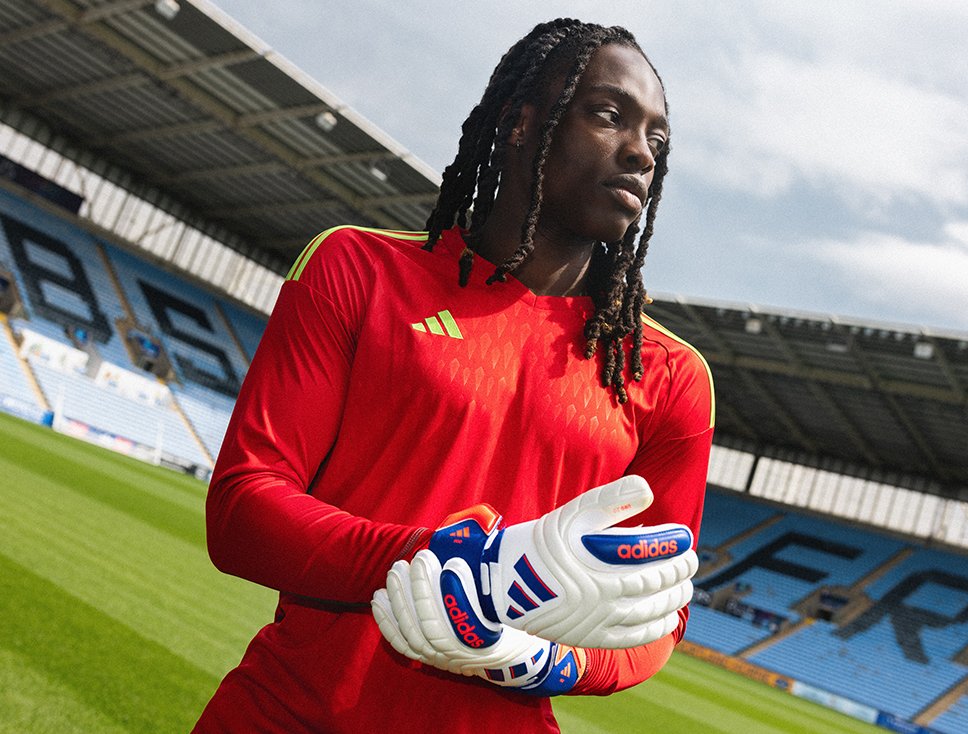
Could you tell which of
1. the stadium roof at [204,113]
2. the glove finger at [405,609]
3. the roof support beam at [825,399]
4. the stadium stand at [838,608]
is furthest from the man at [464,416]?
the stadium stand at [838,608]

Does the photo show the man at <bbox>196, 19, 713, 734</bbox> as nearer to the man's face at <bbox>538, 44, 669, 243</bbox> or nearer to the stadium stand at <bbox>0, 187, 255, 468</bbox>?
the man's face at <bbox>538, 44, 669, 243</bbox>

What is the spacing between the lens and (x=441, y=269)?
1.94 metres

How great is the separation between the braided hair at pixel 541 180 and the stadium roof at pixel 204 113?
57.7 ft

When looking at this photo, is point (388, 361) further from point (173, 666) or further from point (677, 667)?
point (677, 667)

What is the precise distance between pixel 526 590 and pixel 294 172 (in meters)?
25.2

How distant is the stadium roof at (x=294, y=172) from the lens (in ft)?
67.3

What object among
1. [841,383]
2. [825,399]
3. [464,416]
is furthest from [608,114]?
[825,399]

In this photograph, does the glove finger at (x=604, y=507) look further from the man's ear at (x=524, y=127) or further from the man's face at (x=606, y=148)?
the man's ear at (x=524, y=127)

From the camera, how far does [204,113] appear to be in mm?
23781

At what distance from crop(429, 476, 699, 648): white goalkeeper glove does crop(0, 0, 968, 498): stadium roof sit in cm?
1857

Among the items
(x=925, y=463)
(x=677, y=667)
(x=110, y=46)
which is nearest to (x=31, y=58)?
(x=110, y=46)

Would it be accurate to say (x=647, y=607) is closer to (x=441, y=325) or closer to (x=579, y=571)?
(x=579, y=571)

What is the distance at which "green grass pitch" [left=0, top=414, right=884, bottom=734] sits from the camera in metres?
5.36

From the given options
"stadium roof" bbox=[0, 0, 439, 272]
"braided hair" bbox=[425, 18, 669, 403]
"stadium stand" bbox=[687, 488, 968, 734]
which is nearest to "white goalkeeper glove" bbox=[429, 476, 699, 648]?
"braided hair" bbox=[425, 18, 669, 403]
